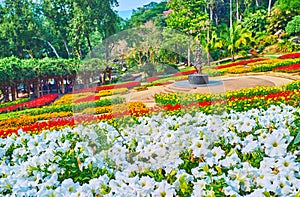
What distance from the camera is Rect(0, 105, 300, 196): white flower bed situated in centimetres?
159

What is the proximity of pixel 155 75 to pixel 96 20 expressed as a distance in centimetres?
903

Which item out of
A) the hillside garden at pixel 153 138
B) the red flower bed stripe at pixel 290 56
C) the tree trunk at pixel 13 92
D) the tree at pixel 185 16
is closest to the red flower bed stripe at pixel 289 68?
the red flower bed stripe at pixel 290 56

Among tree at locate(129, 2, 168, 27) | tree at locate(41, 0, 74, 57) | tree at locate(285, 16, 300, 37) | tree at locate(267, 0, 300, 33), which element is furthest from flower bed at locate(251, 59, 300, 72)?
tree at locate(41, 0, 74, 57)

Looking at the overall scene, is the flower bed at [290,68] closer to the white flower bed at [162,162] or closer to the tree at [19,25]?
the tree at [19,25]

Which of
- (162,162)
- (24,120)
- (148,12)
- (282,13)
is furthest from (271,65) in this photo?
(162,162)

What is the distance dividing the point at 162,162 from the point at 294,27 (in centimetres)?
1133

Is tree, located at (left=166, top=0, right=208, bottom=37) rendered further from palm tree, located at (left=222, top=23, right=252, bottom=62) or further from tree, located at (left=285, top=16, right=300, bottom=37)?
tree, located at (left=285, top=16, right=300, bottom=37)

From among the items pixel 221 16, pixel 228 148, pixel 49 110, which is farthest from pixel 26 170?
pixel 221 16

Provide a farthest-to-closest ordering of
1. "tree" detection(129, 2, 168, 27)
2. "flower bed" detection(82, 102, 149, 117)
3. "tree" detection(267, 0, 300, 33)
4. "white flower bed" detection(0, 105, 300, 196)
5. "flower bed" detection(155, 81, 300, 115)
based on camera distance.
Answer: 1. "tree" detection(267, 0, 300, 33)
2. "tree" detection(129, 2, 168, 27)
3. "flower bed" detection(155, 81, 300, 115)
4. "flower bed" detection(82, 102, 149, 117)
5. "white flower bed" detection(0, 105, 300, 196)

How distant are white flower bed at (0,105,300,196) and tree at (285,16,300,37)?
33.4ft

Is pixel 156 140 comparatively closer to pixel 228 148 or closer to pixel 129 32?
pixel 228 148

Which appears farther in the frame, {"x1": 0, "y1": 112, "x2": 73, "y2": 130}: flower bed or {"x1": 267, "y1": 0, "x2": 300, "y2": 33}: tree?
{"x1": 267, "y1": 0, "x2": 300, "y2": 33}: tree

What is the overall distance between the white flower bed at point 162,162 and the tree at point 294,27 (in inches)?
401

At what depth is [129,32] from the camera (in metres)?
3.34
